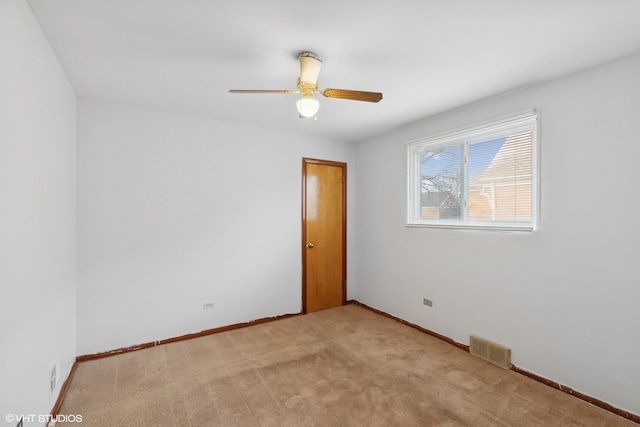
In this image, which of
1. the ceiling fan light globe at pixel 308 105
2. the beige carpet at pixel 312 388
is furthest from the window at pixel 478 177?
the ceiling fan light globe at pixel 308 105

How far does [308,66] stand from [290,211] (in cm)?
226

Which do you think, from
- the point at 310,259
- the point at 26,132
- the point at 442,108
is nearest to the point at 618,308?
the point at 442,108

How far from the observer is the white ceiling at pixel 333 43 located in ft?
5.21

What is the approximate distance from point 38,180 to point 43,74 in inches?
27.5

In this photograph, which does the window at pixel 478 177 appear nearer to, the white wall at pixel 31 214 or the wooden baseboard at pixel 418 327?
the wooden baseboard at pixel 418 327

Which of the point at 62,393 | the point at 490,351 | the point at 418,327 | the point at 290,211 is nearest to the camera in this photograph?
the point at 62,393

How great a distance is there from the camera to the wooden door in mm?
4141

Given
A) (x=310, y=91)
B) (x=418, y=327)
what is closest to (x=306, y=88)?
(x=310, y=91)

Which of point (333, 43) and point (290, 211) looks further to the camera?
point (290, 211)

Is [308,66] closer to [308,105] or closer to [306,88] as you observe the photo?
[306,88]

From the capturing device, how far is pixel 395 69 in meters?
2.24

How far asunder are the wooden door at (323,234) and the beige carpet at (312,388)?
109 cm

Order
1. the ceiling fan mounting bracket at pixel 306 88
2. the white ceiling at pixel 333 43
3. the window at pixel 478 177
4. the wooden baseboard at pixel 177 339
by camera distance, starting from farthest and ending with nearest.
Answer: the wooden baseboard at pixel 177 339 < the window at pixel 478 177 < the ceiling fan mounting bracket at pixel 306 88 < the white ceiling at pixel 333 43

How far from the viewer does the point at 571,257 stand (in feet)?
7.50
